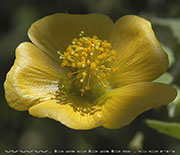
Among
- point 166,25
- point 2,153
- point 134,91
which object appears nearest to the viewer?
point 134,91

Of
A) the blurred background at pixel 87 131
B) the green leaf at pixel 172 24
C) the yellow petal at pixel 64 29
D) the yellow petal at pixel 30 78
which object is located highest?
the yellow petal at pixel 64 29

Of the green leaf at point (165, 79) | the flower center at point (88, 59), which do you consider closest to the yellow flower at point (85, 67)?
the flower center at point (88, 59)

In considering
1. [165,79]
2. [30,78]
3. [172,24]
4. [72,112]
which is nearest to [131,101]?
[72,112]

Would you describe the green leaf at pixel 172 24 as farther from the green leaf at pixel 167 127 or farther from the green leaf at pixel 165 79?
the green leaf at pixel 167 127

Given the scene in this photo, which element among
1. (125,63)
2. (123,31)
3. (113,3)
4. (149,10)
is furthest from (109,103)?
(113,3)

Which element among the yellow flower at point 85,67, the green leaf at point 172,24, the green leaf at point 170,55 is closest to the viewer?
the yellow flower at point 85,67

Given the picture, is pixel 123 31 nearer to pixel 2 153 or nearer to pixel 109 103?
pixel 109 103
